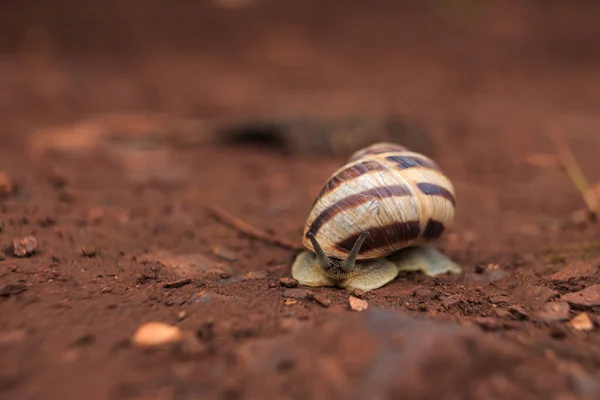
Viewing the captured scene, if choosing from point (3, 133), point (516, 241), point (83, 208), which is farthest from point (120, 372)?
point (3, 133)

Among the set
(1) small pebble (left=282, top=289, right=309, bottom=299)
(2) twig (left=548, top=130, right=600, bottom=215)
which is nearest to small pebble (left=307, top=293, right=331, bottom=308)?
(1) small pebble (left=282, top=289, right=309, bottom=299)

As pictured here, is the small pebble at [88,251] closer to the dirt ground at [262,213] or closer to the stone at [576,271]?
the dirt ground at [262,213]

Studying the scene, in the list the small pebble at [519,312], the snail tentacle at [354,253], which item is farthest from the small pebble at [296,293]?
the small pebble at [519,312]

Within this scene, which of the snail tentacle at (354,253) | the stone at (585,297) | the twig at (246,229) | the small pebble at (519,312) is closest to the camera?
the small pebble at (519,312)

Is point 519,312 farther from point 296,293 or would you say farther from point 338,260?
point 296,293

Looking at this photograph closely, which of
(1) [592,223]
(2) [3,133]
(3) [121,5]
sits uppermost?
(3) [121,5]

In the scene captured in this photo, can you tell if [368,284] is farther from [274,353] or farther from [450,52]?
[450,52]

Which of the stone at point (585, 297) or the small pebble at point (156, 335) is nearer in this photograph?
the small pebble at point (156, 335)
